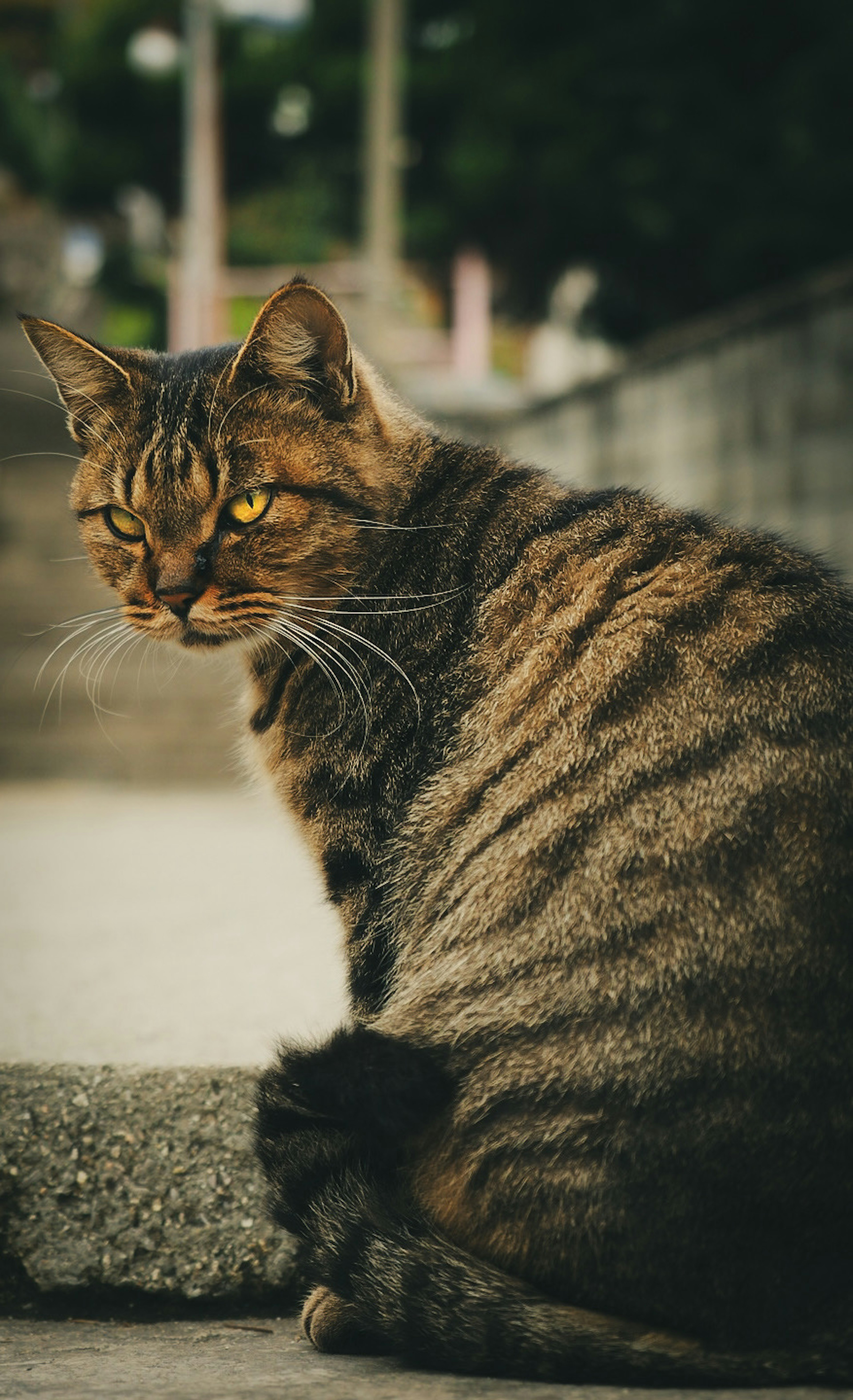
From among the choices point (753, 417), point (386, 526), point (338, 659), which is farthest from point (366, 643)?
point (753, 417)

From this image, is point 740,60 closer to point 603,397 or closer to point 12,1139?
point 603,397

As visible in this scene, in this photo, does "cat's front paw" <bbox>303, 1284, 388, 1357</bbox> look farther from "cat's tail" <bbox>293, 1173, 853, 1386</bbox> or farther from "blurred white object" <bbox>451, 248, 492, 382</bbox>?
"blurred white object" <bbox>451, 248, 492, 382</bbox>

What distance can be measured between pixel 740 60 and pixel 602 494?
18.9 feet

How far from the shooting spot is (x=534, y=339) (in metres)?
15.6

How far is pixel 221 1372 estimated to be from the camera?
4.63 feet

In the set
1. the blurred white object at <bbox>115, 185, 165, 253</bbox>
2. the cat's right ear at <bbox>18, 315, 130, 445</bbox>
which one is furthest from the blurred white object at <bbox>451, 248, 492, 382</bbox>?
the cat's right ear at <bbox>18, 315, 130, 445</bbox>

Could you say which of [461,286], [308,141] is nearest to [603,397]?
[308,141]

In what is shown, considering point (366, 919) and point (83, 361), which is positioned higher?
point (83, 361)

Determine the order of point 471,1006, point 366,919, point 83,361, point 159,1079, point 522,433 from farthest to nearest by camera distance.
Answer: point 522,433, point 83,361, point 159,1079, point 366,919, point 471,1006

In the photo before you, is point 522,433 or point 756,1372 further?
point 522,433

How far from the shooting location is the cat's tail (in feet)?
4.27

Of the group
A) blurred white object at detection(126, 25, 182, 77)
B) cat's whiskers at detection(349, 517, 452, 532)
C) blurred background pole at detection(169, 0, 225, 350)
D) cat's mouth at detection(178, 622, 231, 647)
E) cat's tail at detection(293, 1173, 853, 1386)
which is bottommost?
cat's tail at detection(293, 1173, 853, 1386)

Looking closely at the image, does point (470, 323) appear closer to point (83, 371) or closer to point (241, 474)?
point (83, 371)

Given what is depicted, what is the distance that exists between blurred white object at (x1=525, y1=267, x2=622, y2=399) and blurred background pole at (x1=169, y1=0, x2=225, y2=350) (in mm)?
3419
